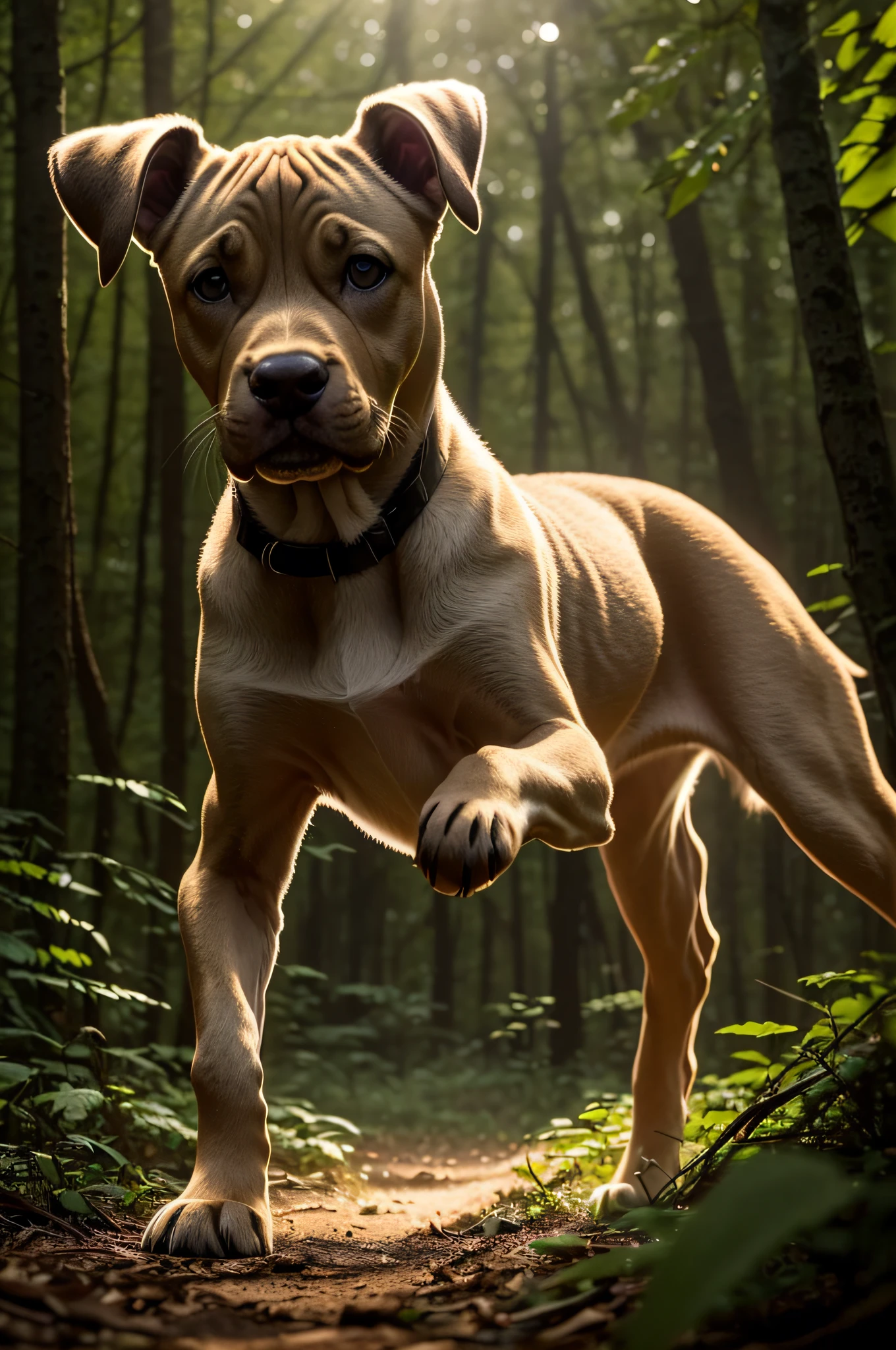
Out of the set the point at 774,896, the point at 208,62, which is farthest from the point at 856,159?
the point at 774,896

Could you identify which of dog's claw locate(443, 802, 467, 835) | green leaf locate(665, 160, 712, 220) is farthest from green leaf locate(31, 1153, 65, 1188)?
green leaf locate(665, 160, 712, 220)

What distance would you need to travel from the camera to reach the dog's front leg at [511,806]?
2.59m

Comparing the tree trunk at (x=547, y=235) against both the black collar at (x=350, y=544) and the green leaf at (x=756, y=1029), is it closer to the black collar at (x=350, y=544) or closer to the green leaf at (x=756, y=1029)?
the black collar at (x=350, y=544)

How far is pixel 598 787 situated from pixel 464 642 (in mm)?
573

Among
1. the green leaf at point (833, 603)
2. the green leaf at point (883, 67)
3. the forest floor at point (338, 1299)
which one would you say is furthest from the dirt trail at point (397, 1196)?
the green leaf at point (883, 67)

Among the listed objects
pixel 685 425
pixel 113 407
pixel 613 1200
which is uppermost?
pixel 685 425

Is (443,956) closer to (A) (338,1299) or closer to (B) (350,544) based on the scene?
(B) (350,544)

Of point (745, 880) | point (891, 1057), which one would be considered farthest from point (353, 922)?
point (891, 1057)

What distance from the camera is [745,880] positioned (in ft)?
75.0

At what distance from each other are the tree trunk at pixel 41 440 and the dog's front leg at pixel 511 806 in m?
3.11

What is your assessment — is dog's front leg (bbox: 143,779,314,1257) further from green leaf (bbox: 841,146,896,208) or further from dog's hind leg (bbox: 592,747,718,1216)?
green leaf (bbox: 841,146,896,208)

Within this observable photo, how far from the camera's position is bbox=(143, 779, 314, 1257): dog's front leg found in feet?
9.14

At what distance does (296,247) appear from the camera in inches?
132

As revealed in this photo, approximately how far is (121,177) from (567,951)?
11.4 m
